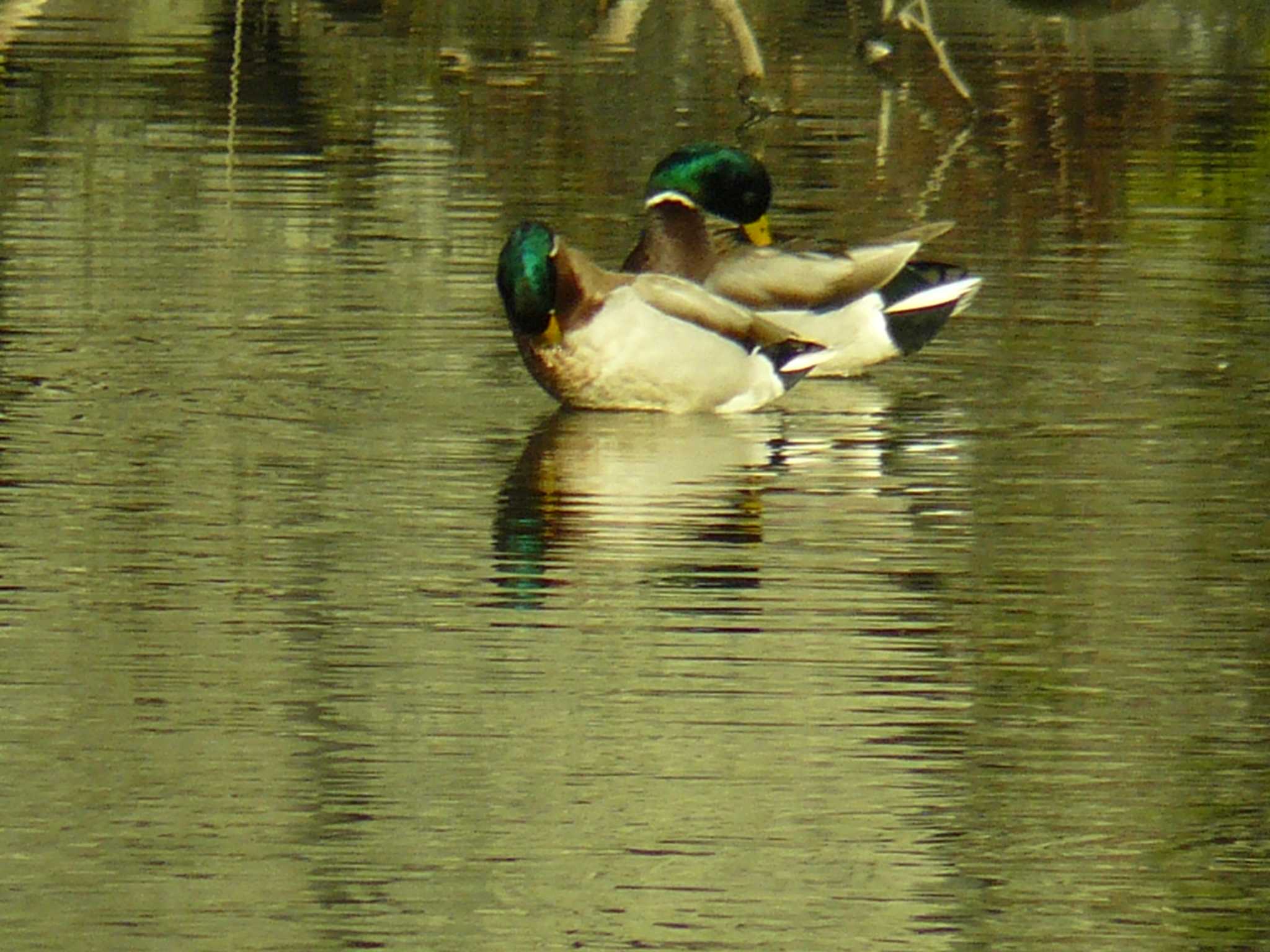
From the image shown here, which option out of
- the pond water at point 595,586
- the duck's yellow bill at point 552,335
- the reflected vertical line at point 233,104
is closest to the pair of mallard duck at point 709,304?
the duck's yellow bill at point 552,335

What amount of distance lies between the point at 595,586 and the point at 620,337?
268 centimetres

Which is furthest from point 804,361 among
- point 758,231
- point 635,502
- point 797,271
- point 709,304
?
point 635,502

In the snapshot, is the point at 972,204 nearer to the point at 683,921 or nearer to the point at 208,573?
the point at 208,573

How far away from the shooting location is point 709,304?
456 inches

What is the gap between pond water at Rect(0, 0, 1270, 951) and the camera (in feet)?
20.7

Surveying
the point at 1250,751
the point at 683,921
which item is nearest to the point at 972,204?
the point at 1250,751

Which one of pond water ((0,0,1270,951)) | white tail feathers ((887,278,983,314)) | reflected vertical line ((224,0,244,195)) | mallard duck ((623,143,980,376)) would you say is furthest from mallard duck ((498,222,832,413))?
reflected vertical line ((224,0,244,195))

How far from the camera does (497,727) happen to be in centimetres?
727

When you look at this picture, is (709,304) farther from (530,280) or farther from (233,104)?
(233,104)

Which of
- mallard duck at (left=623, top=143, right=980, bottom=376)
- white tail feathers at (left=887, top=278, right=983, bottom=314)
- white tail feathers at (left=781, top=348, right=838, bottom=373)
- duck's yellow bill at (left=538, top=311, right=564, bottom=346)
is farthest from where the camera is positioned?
white tail feathers at (left=887, top=278, right=983, bottom=314)

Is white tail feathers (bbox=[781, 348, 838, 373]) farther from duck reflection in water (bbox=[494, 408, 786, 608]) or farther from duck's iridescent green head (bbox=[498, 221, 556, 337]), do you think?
duck's iridescent green head (bbox=[498, 221, 556, 337])

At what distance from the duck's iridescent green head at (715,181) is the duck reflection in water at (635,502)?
130 centimetres

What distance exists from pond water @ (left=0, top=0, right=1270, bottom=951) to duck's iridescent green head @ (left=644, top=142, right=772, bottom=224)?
807 mm

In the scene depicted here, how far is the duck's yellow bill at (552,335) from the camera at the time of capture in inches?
441
